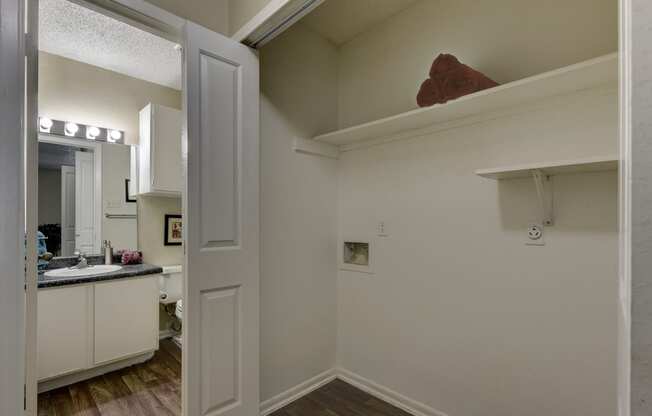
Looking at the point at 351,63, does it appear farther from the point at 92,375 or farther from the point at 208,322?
the point at 92,375

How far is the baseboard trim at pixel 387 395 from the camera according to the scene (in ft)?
6.54

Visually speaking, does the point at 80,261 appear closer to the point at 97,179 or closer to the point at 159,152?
the point at 97,179

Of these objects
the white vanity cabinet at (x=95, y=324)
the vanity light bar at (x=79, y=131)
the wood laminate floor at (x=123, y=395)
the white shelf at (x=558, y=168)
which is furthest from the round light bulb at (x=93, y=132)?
the white shelf at (x=558, y=168)

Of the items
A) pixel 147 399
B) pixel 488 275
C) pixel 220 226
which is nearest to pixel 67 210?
pixel 147 399

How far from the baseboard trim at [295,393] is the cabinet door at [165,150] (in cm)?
212

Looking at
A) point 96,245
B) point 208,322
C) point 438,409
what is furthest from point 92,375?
point 438,409

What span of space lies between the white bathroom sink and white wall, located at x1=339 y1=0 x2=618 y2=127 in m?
2.41

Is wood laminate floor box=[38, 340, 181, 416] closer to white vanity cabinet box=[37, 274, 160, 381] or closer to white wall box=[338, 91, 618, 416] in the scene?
white vanity cabinet box=[37, 274, 160, 381]

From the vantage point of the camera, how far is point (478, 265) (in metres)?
1.80

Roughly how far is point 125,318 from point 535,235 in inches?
121

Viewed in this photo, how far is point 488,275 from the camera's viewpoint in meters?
1.76

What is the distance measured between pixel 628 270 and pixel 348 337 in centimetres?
216

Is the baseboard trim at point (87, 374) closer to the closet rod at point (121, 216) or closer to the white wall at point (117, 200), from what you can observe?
the white wall at point (117, 200)

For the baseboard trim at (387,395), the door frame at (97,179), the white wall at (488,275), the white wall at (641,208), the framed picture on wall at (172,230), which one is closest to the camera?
the white wall at (641,208)
